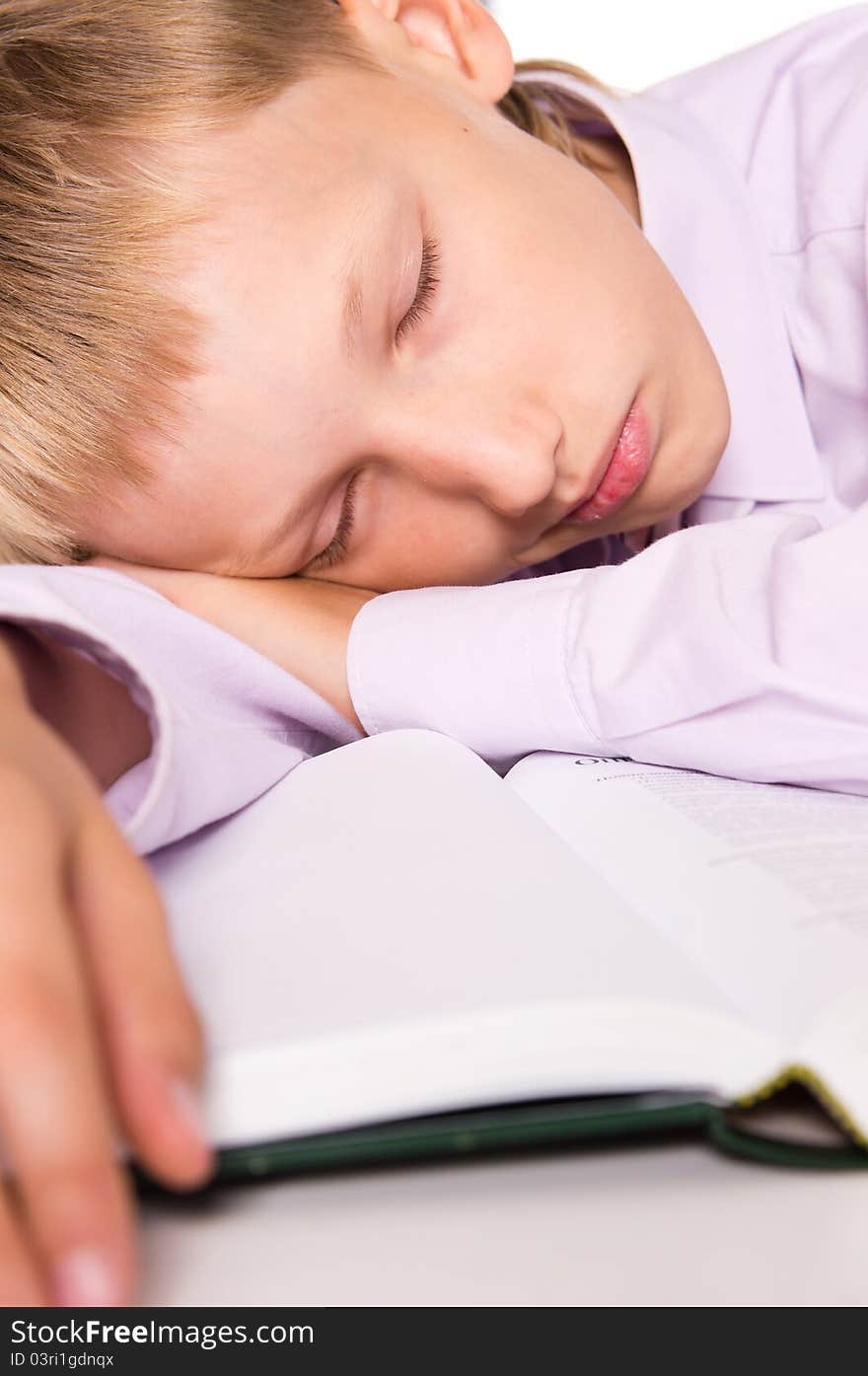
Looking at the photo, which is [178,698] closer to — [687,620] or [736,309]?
[687,620]

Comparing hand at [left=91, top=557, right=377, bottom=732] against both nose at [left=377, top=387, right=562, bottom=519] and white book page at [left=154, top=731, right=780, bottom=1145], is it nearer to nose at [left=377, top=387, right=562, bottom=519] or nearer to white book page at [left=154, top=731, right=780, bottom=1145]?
nose at [left=377, top=387, right=562, bottom=519]

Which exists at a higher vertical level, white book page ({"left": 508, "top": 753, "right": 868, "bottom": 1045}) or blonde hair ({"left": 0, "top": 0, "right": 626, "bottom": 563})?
blonde hair ({"left": 0, "top": 0, "right": 626, "bottom": 563})

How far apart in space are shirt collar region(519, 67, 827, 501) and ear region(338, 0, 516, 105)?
0.35ft

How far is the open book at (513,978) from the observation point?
321 millimetres

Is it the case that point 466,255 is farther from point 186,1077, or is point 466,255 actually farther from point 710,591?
point 186,1077

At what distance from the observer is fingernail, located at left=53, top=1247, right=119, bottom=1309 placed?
26cm

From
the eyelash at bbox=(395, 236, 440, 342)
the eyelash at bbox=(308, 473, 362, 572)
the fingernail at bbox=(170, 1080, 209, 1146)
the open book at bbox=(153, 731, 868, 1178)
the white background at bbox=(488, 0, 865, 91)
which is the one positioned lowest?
the eyelash at bbox=(308, 473, 362, 572)

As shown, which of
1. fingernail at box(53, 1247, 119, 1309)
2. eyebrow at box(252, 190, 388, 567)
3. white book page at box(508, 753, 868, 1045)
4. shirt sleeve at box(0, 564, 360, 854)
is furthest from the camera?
eyebrow at box(252, 190, 388, 567)

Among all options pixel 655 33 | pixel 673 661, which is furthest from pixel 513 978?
pixel 655 33

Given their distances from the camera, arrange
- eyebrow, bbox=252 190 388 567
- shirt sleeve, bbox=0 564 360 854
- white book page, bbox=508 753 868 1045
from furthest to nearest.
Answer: eyebrow, bbox=252 190 388 567 → shirt sleeve, bbox=0 564 360 854 → white book page, bbox=508 753 868 1045

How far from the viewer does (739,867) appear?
1.43ft

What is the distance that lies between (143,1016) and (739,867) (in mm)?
229

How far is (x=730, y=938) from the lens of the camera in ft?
1.29

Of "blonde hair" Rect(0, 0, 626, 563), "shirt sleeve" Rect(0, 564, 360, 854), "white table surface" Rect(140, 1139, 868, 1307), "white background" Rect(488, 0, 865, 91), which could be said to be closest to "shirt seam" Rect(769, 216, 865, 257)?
"blonde hair" Rect(0, 0, 626, 563)
